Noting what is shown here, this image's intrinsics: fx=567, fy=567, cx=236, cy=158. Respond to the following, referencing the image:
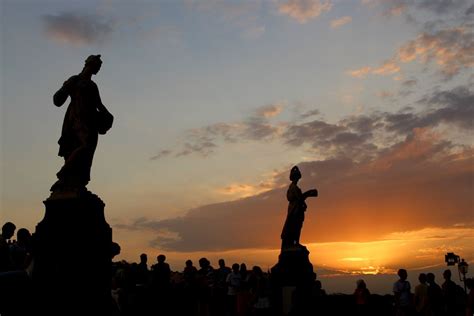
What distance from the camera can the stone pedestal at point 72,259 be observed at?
28.8ft

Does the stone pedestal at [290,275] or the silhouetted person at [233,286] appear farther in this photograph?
the stone pedestal at [290,275]

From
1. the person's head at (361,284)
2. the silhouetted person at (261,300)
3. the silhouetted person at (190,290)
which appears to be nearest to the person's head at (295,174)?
the person's head at (361,284)

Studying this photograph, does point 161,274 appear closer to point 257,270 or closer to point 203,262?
point 203,262

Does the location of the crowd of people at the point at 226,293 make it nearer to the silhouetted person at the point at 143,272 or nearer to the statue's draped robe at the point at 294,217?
the silhouetted person at the point at 143,272

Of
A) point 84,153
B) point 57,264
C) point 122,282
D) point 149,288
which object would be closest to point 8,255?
point 57,264

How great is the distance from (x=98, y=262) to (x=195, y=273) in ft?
17.4

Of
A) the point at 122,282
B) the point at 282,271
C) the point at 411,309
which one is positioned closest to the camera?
the point at 122,282

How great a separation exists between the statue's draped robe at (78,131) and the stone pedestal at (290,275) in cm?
787

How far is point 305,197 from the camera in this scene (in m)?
16.7

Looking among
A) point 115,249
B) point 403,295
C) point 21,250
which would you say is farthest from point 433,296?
point 21,250

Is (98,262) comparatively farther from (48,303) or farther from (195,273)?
(195,273)

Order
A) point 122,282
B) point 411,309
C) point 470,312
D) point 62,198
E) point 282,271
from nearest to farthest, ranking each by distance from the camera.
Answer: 1. point 62,198
2. point 470,312
3. point 122,282
4. point 411,309
5. point 282,271

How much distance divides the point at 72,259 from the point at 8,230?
5.64 ft

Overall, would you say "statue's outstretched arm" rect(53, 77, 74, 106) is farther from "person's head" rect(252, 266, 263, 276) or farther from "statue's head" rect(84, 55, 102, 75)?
"person's head" rect(252, 266, 263, 276)
